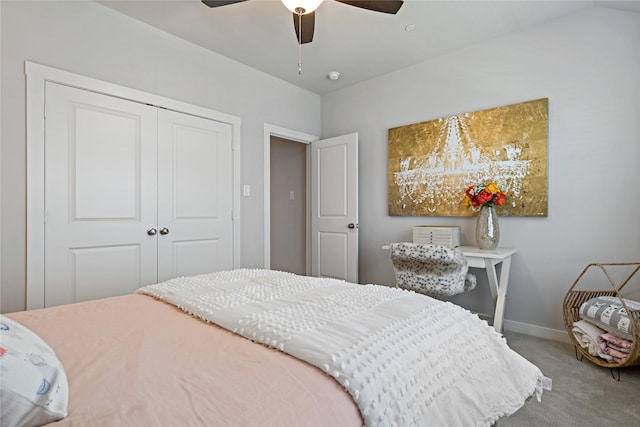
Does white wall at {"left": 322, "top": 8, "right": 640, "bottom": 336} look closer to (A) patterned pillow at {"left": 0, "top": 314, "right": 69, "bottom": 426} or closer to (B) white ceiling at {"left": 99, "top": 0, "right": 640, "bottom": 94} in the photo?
(B) white ceiling at {"left": 99, "top": 0, "right": 640, "bottom": 94}

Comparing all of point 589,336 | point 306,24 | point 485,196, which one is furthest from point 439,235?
point 306,24

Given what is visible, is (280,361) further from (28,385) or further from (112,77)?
(112,77)

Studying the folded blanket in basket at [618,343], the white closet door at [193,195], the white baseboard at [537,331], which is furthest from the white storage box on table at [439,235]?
the white closet door at [193,195]

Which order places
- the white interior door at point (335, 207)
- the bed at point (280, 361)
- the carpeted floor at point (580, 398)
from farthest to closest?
the white interior door at point (335, 207)
the carpeted floor at point (580, 398)
the bed at point (280, 361)

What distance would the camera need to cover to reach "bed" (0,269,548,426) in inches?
27.2

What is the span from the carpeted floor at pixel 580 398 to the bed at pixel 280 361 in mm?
677

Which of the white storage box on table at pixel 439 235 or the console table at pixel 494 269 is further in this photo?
the white storage box on table at pixel 439 235

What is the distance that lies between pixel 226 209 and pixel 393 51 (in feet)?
7.41

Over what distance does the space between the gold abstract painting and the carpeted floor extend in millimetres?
1158

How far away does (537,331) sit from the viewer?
9.19 feet

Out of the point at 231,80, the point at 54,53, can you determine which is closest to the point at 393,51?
the point at 231,80

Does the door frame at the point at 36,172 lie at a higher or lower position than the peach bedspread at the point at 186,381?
higher

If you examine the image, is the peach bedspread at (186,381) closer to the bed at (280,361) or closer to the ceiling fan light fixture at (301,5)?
the bed at (280,361)

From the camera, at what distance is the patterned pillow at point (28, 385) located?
0.57 metres
